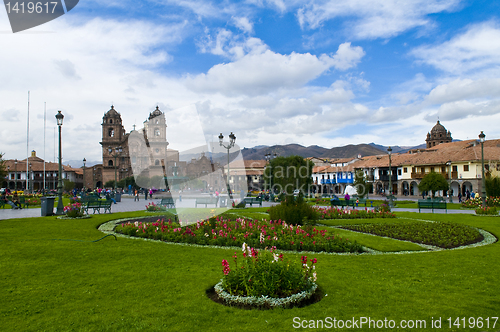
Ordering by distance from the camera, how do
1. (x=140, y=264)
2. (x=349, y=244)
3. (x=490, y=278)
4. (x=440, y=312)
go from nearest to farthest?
(x=440, y=312), (x=490, y=278), (x=140, y=264), (x=349, y=244)

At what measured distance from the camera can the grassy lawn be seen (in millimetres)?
4191

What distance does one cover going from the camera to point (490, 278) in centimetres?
597

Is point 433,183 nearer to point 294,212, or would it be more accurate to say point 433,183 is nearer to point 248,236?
point 294,212

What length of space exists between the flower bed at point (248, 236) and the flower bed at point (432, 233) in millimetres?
2711

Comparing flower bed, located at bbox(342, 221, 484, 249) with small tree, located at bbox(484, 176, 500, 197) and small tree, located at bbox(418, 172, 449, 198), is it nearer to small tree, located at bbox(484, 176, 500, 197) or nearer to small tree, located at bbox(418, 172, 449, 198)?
small tree, located at bbox(484, 176, 500, 197)

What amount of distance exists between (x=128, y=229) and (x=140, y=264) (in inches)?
195

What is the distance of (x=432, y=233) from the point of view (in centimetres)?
1135

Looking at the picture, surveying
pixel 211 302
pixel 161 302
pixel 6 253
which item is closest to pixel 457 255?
pixel 211 302

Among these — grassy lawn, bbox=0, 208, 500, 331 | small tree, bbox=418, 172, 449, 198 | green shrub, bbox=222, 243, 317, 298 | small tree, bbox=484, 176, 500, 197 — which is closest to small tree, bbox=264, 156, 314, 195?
small tree, bbox=418, 172, 449, 198

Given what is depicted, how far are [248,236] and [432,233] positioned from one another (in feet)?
21.3

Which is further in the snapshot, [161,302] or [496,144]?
[496,144]

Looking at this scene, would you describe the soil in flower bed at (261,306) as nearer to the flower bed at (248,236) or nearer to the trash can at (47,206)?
the flower bed at (248,236)

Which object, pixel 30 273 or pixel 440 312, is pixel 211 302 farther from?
pixel 30 273

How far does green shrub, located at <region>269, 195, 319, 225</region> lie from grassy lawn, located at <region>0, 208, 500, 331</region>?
5117mm
